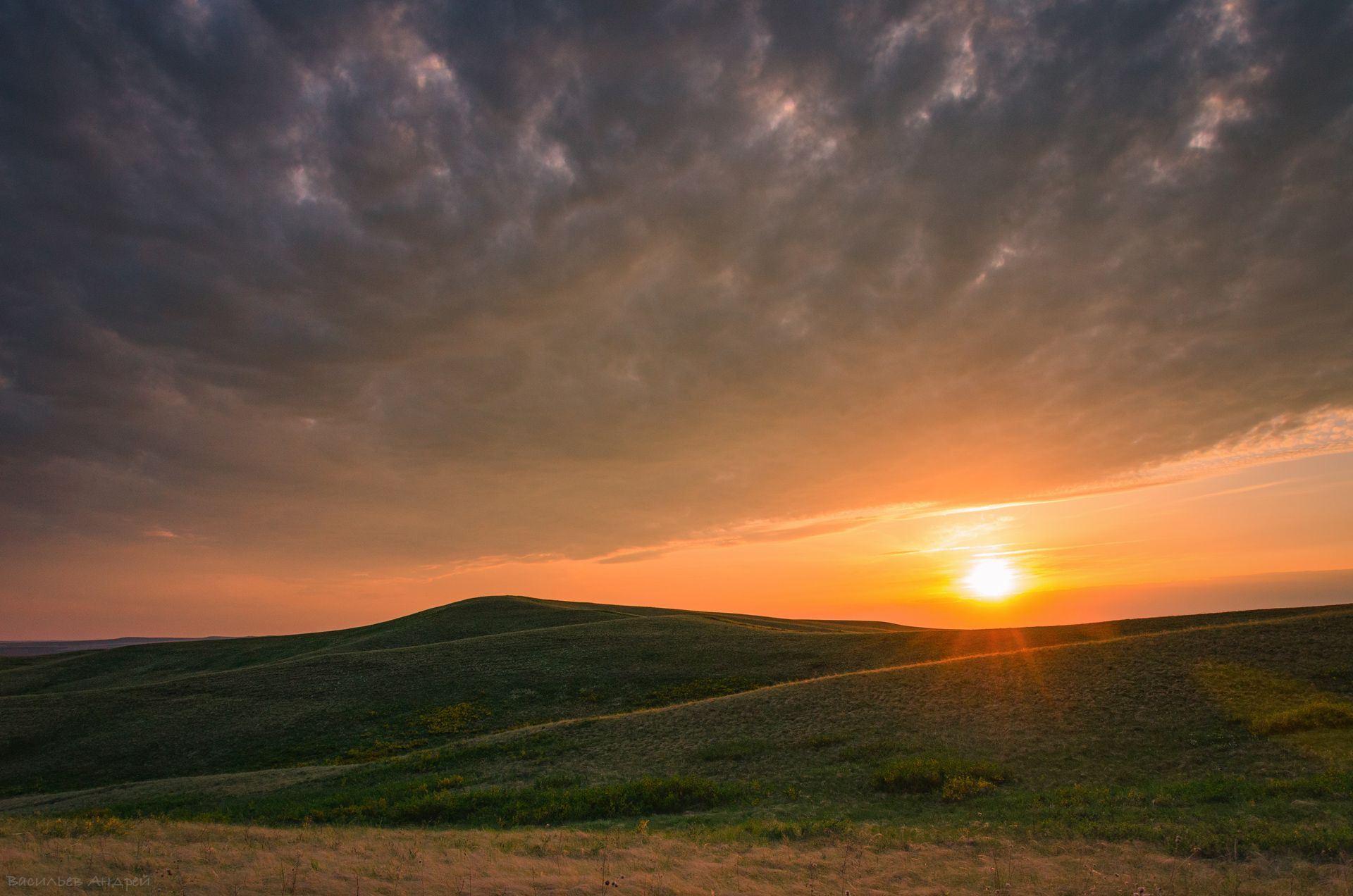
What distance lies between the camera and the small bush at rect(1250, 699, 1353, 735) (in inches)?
886

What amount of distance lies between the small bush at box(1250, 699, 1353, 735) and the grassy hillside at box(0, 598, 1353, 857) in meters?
0.08

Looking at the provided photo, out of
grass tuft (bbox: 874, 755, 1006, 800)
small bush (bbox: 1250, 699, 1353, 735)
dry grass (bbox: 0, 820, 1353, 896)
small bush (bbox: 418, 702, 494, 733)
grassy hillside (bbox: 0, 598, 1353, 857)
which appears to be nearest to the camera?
dry grass (bbox: 0, 820, 1353, 896)

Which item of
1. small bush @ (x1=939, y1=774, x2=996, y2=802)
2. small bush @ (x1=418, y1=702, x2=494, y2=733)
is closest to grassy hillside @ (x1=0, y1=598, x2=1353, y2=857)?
small bush @ (x1=939, y1=774, x2=996, y2=802)

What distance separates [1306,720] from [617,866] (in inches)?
960

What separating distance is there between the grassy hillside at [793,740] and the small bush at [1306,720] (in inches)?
3.0

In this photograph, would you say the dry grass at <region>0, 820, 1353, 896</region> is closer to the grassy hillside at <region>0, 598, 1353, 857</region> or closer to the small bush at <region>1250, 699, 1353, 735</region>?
the grassy hillside at <region>0, 598, 1353, 857</region>

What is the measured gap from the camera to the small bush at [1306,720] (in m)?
22.5

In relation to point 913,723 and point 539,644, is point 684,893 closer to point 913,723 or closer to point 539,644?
point 913,723

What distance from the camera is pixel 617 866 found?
51.0ft

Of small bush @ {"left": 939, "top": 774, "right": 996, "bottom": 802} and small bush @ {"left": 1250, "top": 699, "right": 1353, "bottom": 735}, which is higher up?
small bush @ {"left": 1250, "top": 699, "right": 1353, "bottom": 735}

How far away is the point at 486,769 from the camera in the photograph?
3178 cm

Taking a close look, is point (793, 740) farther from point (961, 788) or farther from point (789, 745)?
point (961, 788)

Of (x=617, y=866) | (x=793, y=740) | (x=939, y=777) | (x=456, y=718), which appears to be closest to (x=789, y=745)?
(x=793, y=740)

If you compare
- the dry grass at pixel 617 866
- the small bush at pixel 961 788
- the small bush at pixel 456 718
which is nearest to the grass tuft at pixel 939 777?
the small bush at pixel 961 788
